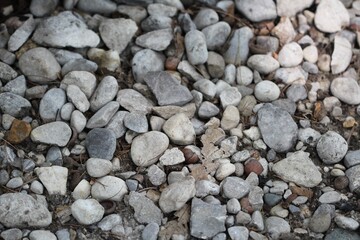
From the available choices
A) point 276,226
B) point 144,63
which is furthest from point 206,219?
point 144,63

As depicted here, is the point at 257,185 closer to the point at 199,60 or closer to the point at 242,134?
the point at 242,134

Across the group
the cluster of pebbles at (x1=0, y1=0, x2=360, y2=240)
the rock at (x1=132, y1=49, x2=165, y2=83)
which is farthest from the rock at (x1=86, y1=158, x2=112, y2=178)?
the rock at (x1=132, y1=49, x2=165, y2=83)

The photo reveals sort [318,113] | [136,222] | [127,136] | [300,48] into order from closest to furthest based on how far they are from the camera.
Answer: [136,222], [127,136], [318,113], [300,48]

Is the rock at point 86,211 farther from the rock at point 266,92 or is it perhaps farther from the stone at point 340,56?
the stone at point 340,56

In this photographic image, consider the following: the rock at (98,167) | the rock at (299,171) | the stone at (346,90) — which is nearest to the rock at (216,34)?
the stone at (346,90)

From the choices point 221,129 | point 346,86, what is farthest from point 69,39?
point 346,86

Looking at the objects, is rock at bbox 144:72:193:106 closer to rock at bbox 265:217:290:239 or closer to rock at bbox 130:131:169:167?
rock at bbox 130:131:169:167

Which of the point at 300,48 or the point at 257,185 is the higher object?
the point at 300,48
